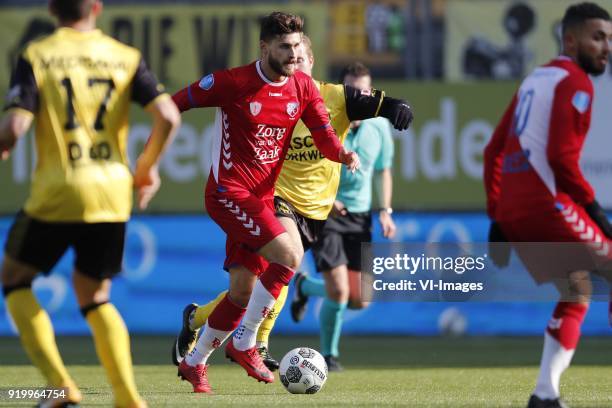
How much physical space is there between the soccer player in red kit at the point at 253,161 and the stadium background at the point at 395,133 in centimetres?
564

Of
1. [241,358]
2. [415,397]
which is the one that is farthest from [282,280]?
[415,397]

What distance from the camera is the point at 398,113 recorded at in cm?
795

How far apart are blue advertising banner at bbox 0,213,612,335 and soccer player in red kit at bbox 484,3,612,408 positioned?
24.2 ft

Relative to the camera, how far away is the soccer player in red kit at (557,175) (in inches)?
234

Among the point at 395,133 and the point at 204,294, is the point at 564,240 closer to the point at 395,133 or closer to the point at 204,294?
the point at 395,133

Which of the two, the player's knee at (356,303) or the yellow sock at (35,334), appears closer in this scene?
the yellow sock at (35,334)

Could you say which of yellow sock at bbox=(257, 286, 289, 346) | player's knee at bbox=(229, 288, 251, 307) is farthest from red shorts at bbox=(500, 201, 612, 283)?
yellow sock at bbox=(257, 286, 289, 346)

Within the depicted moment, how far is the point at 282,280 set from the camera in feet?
25.7

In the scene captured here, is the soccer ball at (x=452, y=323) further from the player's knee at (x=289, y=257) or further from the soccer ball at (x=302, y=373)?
the player's knee at (x=289, y=257)

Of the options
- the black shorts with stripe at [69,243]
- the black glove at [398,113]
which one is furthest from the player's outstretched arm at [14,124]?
the black glove at [398,113]

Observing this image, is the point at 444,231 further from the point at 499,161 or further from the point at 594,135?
the point at 499,161

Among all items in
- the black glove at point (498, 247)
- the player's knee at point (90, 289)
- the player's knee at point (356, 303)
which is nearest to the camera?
the player's knee at point (90, 289)

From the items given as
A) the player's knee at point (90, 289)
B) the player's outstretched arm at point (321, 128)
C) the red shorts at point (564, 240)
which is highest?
the player's outstretched arm at point (321, 128)

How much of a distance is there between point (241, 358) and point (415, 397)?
1.19m
